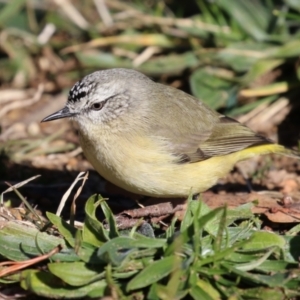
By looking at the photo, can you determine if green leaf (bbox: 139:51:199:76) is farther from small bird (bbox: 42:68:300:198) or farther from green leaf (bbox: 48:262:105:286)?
green leaf (bbox: 48:262:105:286)

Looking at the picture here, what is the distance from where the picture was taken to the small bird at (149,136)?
4859mm

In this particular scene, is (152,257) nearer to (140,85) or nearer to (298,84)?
(140,85)

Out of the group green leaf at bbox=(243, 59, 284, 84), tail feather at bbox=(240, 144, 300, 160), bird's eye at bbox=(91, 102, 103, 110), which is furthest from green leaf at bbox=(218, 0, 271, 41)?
bird's eye at bbox=(91, 102, 103, 110)

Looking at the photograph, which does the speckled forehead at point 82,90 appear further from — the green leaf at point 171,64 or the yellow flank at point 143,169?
the green leaf at point 171,64

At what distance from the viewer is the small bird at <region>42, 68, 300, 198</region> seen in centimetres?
486

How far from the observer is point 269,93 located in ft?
22.4

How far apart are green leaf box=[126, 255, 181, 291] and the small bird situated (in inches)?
46.2

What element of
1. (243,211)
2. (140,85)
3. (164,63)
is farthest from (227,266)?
(164,63)

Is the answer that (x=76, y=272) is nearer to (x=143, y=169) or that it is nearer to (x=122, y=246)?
(x=122, y=246)

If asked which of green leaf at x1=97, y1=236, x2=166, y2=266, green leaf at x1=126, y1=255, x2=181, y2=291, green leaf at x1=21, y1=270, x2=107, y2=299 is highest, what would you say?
green leaf at x1=97, y1=236, x2=166, y2=266

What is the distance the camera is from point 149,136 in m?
5.05

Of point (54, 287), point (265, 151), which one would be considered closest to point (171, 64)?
point (265, 151)

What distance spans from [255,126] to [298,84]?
1.96 feet

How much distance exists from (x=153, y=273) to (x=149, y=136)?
1.58m
